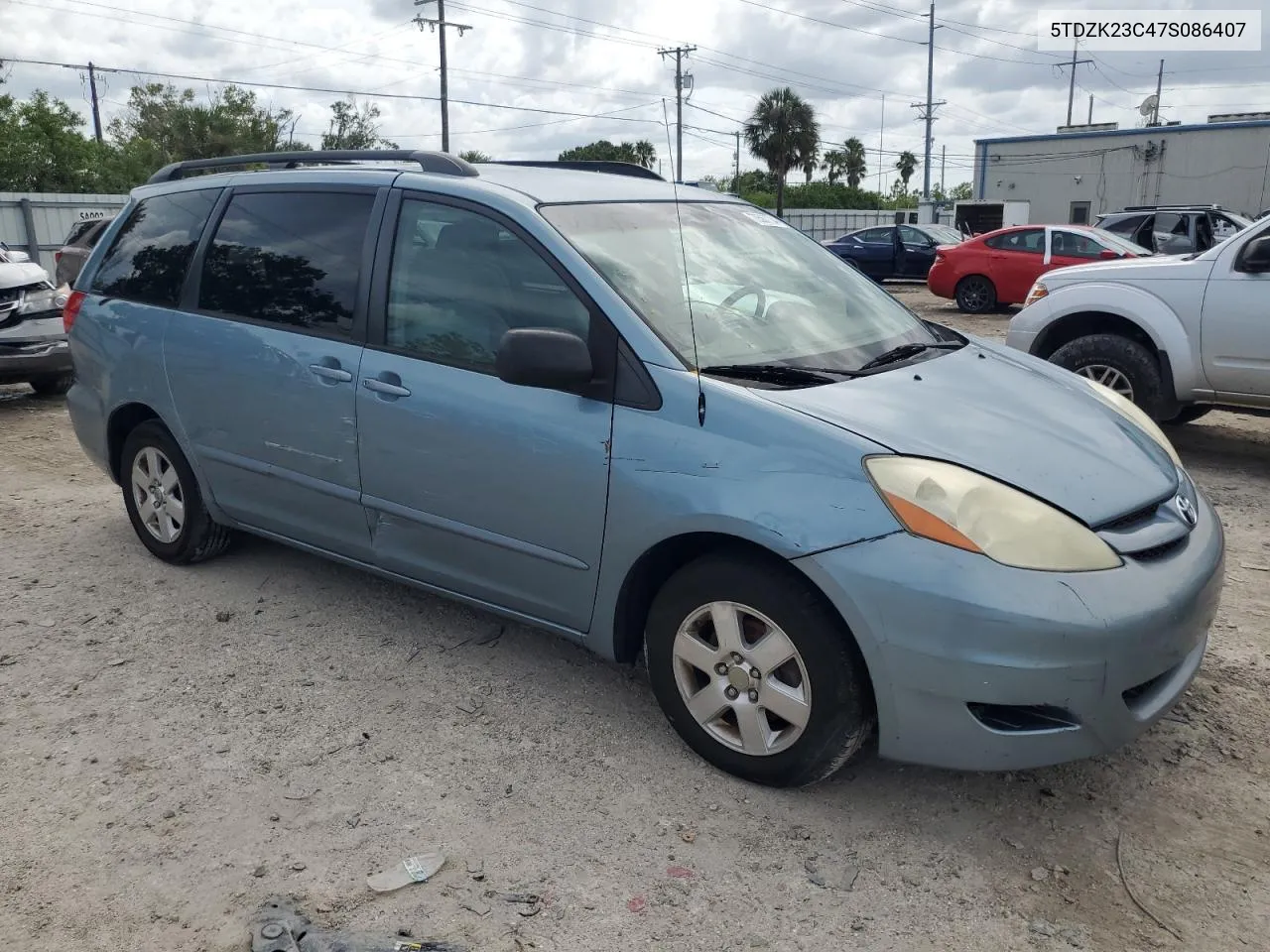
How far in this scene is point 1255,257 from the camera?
6059mm

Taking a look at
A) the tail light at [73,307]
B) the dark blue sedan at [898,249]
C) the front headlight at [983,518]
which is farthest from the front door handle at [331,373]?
the dark blue sedan at [898,249]

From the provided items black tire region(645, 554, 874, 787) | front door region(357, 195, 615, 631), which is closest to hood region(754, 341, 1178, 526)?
black tire region(645, 554, 874, 787)

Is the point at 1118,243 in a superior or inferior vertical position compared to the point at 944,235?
inferior

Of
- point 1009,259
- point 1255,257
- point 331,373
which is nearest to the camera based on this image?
point 331,373

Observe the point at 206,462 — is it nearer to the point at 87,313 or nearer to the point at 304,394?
the point at 304,394

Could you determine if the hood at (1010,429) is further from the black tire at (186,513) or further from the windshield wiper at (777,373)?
the black tire at (186,513)

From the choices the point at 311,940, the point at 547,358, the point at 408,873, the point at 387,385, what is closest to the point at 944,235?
the point at 387,385

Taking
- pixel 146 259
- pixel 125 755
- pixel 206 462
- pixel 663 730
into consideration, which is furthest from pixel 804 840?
pixel 146 259

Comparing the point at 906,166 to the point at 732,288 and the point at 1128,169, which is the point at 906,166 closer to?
the point at 1128,169

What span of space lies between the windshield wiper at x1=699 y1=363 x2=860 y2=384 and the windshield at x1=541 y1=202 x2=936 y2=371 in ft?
0.11

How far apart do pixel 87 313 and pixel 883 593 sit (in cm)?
402

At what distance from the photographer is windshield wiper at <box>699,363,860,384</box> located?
3.05m

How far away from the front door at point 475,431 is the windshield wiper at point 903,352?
89 centimetres

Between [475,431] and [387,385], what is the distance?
1.47ft
